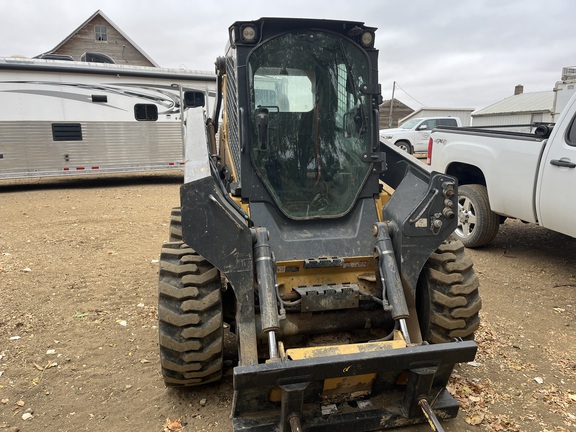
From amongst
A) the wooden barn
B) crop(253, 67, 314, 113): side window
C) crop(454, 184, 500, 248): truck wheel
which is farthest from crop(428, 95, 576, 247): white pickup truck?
the wooden barn

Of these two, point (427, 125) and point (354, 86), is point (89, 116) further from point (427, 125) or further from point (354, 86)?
point (427, 125)

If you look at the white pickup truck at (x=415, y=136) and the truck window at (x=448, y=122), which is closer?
the truck window at (x=448, y=122)

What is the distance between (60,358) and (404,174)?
131 inches

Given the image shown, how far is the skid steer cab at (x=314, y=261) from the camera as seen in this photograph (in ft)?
8.66

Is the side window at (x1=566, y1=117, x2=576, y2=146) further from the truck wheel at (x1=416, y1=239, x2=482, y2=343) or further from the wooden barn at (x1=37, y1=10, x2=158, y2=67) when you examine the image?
the wooden barn at (x1=37, y1=10, x2=158, y2=67)

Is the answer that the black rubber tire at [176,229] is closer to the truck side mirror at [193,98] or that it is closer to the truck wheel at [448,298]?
the truck wheel at [448,298]

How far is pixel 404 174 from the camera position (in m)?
4.01

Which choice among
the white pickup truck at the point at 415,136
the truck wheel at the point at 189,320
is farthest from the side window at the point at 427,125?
the truck wheel at the point at 189,320

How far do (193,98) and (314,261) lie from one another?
1103 cm

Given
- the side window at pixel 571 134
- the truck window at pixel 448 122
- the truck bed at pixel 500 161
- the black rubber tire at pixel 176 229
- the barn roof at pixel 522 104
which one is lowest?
the black rubber tire at pixel 176 229

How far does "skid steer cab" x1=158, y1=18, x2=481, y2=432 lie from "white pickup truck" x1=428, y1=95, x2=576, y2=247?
7.96ft

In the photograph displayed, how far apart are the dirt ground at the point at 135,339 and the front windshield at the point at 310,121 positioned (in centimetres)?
155

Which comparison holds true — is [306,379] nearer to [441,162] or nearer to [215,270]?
[215,270]

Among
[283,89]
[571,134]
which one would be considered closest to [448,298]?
[283,89]
